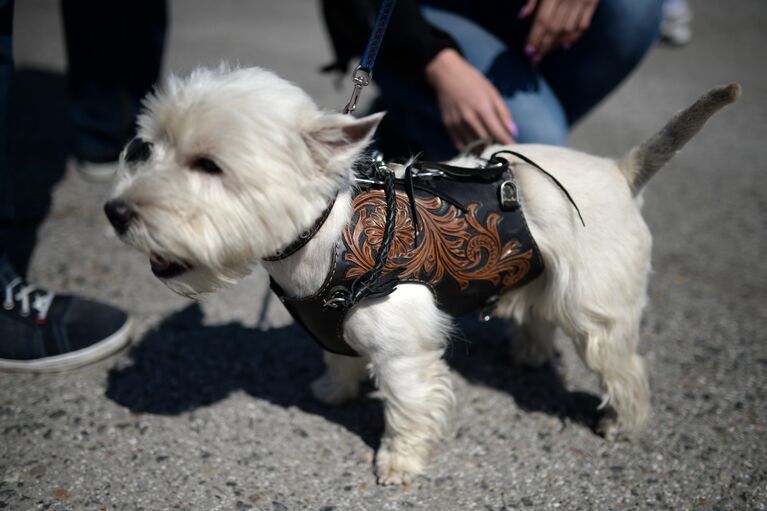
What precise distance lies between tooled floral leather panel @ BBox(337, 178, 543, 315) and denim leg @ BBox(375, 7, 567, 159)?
1090 millimetres

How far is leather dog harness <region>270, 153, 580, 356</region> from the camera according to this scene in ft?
6.30

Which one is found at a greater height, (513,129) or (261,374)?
(513,129)

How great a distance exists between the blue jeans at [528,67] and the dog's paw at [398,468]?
160cm

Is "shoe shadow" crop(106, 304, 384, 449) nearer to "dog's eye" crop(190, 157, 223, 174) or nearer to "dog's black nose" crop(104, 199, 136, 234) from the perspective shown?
"dog's black nose" crop(104, 199, 136, 234)

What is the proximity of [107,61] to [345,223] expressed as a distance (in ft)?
10.1

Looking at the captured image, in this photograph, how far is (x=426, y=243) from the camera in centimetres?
201

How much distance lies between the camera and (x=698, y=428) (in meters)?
2.50

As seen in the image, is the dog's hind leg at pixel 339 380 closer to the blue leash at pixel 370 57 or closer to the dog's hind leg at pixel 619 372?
the dog's hind leg at pixel 619 372

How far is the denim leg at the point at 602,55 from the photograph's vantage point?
2.90 meters

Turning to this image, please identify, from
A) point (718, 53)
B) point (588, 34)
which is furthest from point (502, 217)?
point (718, 53)

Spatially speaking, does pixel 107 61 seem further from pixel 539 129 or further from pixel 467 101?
pixel 539 129

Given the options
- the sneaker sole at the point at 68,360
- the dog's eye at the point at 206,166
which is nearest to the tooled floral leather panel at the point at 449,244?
the dog's eye at the point at 206,166

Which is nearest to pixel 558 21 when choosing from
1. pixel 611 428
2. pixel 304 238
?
pixel 304 238

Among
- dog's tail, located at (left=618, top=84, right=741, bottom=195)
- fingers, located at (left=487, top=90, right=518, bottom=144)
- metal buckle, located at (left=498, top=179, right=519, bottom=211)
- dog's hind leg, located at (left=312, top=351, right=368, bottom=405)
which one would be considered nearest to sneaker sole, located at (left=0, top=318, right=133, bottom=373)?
dog's hind leg, located at (left=312, top=351, right=368, bottom=405)
